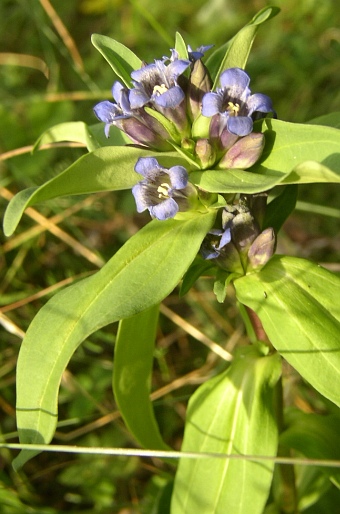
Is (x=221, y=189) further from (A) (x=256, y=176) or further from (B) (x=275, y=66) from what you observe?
(B) (x=275, y=66)

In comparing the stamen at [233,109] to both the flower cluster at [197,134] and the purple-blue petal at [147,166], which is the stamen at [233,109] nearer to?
the flower cluster at [197,134]

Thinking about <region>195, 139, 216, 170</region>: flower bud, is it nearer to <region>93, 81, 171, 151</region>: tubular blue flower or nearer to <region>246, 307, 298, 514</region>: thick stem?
<region>93, 81, 171, 151</region>: tubular blue flower

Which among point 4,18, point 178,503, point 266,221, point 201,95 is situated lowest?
point 178,503

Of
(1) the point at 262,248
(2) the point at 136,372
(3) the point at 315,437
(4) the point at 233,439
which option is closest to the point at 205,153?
(1) the point at 262,248

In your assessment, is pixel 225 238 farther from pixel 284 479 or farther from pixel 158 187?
pixel 284 479

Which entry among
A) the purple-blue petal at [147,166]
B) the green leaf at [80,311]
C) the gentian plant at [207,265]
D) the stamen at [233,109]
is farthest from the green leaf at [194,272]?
the stamen at [233,109]

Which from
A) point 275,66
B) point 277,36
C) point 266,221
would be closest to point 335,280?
point 266,221
